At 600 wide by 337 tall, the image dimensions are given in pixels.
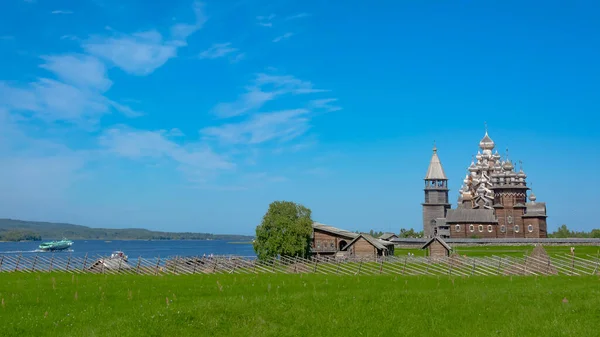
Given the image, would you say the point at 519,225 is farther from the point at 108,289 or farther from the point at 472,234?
the point at 108,289

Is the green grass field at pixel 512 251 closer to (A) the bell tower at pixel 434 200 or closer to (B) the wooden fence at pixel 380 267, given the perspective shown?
(A) the bell tower at pixel 434 200

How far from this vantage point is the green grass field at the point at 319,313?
1767 centimetres

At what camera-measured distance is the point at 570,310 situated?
18828 mm

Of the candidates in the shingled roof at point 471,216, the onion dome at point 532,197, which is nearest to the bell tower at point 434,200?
the shingled roof at point 471,216

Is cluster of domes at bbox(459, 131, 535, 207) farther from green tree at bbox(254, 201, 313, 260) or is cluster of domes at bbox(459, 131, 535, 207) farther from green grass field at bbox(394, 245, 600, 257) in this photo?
green tree at bbox(254, 201, 313, 260)

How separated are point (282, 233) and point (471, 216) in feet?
177

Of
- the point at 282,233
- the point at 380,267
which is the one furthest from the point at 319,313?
the point at 282,233

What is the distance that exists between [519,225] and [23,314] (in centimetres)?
8884

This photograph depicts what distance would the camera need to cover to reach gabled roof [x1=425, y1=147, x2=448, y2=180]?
10525cm

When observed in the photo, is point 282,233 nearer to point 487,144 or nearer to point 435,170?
point 435,170

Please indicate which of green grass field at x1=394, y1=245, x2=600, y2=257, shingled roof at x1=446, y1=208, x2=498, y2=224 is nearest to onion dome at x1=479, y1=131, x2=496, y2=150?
shingled roof at x1=446, y1=208, x2=498, y2=224

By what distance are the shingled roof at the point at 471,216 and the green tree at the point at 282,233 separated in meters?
50.1

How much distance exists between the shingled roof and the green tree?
50134 mm

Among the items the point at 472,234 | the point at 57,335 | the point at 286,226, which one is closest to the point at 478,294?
the point at 57,335
